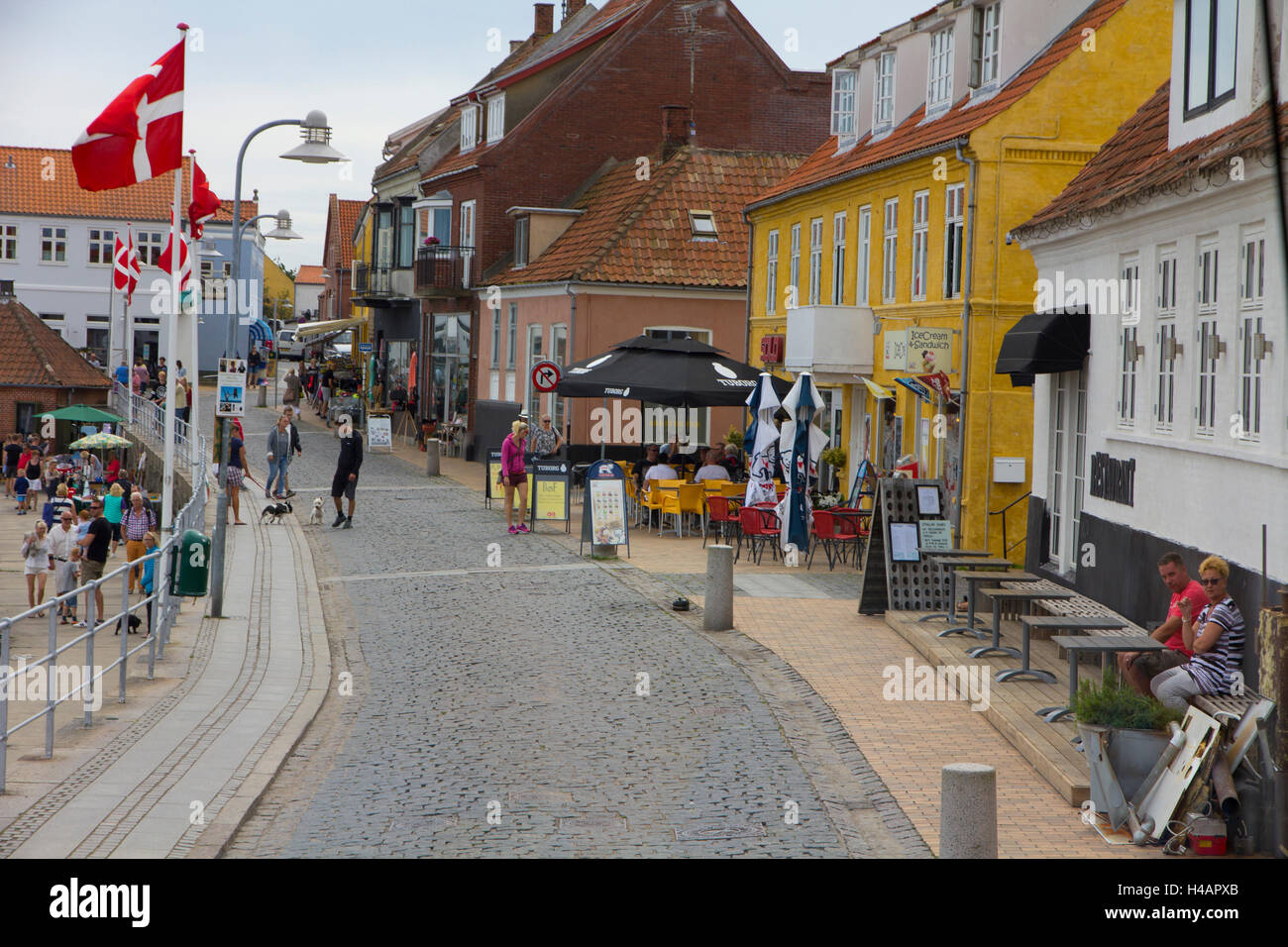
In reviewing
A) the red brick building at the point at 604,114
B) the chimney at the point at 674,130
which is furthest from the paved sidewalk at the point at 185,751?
the red brick building at the point at 604,114

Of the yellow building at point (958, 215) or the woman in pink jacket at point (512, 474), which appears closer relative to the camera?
the yellow building at point (958, 215)

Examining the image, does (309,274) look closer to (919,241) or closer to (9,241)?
(9,241)

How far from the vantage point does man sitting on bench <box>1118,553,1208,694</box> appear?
9719 millimetres

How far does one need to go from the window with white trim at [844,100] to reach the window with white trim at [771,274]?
109 inches

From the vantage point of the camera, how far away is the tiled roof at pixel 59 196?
2569 inches

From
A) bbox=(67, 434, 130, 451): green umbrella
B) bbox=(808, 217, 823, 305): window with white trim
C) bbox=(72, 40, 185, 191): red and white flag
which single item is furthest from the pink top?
bbox=(67, 434, 130, 451): green umbrella

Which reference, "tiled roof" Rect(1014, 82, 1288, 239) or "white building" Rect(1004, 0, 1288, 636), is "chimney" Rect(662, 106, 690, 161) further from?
"white building" Rect(1004, 0, 1288, 636)

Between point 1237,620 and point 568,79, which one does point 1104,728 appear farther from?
point 568,79

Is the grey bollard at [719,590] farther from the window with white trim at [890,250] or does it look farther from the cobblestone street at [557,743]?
the window with white trim at [890,250]

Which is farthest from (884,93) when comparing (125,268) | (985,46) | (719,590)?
(125,268)

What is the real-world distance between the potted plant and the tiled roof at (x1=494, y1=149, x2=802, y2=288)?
2713 cm

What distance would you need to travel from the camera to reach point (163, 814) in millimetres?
8422
